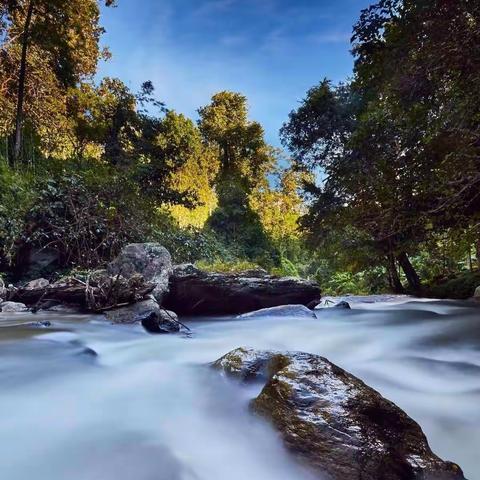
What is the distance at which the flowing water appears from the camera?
1905mm

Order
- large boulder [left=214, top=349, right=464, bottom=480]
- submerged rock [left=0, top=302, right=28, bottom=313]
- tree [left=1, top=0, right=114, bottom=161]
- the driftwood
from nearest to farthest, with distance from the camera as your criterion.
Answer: large boulder [left=214, top=349, right=464, bottom=480] → the driftwood → submerged rock [left=0, top=302, right=28, bottom=313] → tree [left=1, top=0, right=114, bottom=161]

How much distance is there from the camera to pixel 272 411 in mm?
2027

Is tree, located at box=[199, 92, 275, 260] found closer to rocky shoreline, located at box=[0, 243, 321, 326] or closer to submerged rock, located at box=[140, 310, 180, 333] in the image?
rocky shoreline, located at box=[0, 243, 321, 326]

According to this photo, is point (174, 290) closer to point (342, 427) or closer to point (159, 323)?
point (159, 323)

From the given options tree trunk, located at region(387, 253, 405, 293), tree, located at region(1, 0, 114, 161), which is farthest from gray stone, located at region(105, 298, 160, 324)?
tree, located at region(1, 0, 114, 161)

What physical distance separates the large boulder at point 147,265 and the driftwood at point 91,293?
454mm

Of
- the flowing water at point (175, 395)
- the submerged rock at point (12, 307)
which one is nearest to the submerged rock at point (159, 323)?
the flowing water at point (175, 395)

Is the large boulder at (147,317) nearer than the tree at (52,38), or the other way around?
the large boulder at (147,317)

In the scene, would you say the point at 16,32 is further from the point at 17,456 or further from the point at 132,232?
the point at 17,456

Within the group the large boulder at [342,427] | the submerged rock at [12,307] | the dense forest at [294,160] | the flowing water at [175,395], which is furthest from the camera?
the submerged rock at [12,307]

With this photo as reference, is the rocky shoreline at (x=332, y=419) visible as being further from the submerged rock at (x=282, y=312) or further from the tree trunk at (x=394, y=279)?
the tree trunk at (x=394, y=279)

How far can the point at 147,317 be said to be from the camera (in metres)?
4.98

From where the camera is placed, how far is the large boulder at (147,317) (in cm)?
492

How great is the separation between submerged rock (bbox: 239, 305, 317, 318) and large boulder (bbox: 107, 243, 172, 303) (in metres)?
1.41
